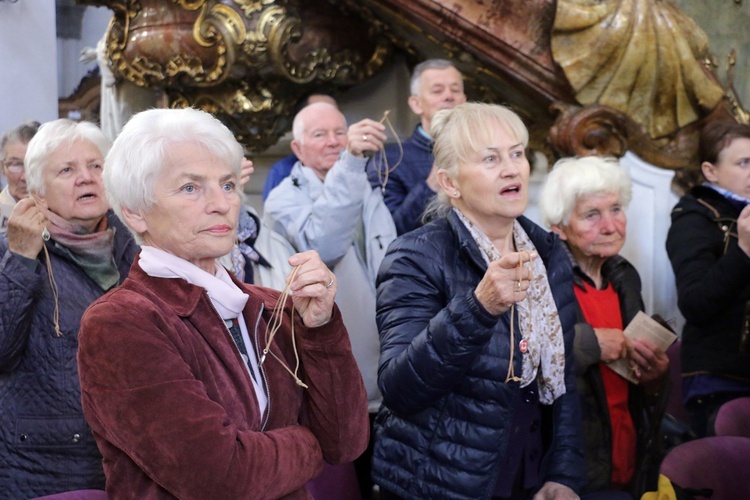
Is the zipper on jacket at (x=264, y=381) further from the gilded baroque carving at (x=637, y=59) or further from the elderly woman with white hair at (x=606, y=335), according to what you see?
the gilded baroque carving at (x=637, y=59)

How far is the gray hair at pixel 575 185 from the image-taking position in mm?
3566

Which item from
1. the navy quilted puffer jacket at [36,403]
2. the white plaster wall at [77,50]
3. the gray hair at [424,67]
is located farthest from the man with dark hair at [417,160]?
the white plaster wall at [77,50]

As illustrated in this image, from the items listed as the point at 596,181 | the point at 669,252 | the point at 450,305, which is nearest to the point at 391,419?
the point at 450,305

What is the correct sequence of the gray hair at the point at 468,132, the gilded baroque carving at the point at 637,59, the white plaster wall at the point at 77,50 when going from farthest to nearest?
1. the white plaster wall at the point at 77,50
2. the gilded baroque carving at the point at 637,59
3. the gray hair at the point at 468,132

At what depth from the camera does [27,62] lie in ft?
16.8

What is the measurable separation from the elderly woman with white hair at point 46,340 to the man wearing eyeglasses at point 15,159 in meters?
0.62

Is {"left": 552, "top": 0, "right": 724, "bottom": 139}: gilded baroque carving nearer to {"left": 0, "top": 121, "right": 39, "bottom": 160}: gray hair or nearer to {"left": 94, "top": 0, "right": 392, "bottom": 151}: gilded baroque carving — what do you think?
{"left": 94, "top": 0, "right": 392, "bottom": 151}: gilded baroque carving

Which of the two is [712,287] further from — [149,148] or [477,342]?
[149,148]

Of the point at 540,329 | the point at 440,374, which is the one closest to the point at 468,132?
the point at 540,329

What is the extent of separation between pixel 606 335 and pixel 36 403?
1.83 m

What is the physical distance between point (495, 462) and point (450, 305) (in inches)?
17.2

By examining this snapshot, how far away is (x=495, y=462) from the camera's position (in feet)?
8.06

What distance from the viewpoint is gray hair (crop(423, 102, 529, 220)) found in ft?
8.77

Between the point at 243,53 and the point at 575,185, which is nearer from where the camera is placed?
the point at 575,185
